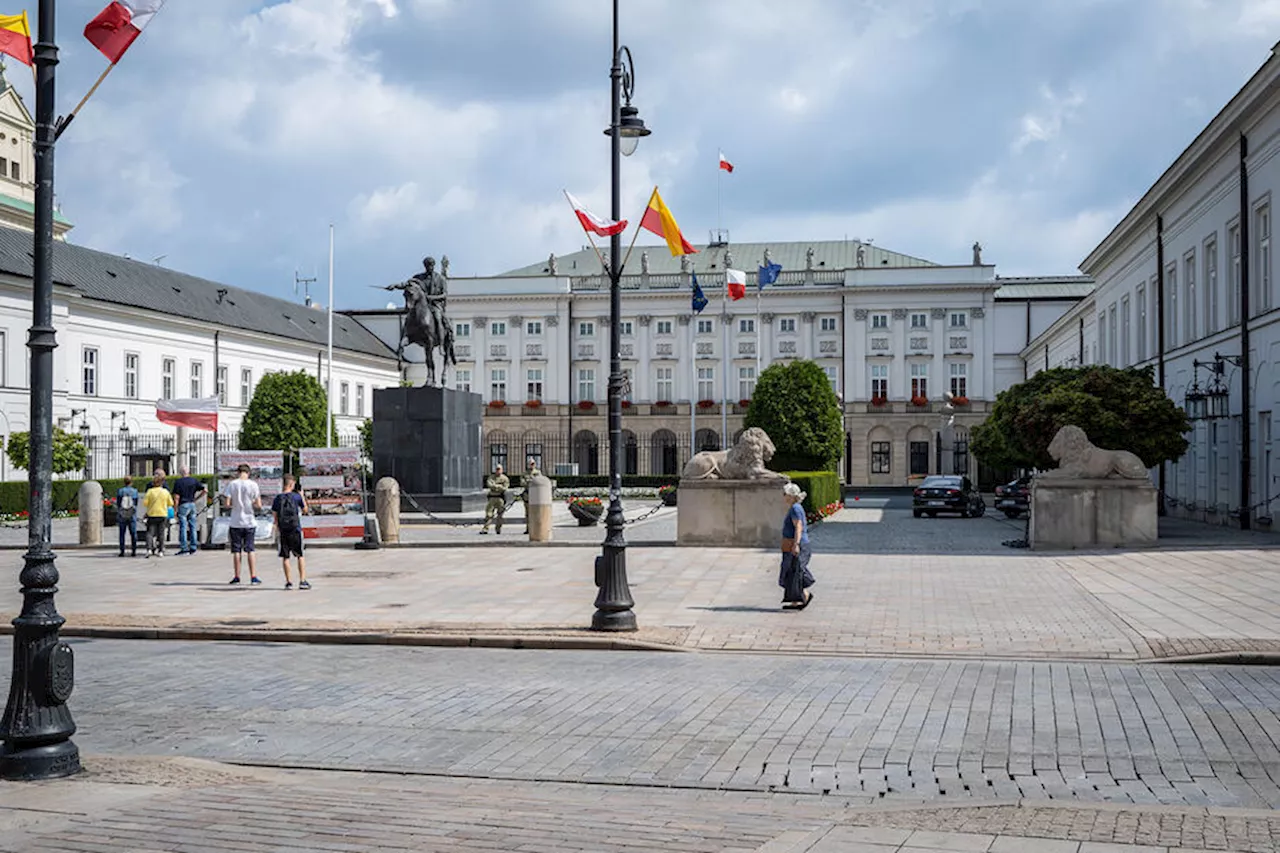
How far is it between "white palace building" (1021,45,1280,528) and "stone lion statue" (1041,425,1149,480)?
8.34 metres

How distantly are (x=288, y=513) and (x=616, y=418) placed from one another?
688 cm

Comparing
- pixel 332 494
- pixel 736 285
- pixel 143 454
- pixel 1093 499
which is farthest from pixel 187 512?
pixel 143 454

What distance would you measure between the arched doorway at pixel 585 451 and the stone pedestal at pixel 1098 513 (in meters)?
72.1

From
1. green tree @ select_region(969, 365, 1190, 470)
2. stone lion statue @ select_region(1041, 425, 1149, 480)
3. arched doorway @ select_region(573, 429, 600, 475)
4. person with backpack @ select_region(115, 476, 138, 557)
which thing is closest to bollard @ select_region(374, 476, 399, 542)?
person with backpack @ select_region(115, 476, 138, 557)

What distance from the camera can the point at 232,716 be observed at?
10.0 m

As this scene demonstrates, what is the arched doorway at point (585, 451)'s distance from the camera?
323 ft

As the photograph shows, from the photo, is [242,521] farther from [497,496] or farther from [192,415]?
[192,415]

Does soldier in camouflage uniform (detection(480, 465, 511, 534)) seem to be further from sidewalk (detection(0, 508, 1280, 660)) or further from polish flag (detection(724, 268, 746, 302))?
polish flag (detection(724, 268, 746, 302))

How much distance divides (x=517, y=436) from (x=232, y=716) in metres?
89.5

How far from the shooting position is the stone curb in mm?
14016

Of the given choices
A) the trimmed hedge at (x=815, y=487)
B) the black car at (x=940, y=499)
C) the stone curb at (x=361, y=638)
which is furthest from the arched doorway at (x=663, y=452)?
the stone curb at (x=361, y=638)

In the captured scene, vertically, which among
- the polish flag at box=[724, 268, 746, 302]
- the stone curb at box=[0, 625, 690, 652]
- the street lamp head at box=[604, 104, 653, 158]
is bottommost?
the stone curb at box=[0, 625, 690, 652]

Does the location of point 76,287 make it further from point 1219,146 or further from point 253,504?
point 1219,146

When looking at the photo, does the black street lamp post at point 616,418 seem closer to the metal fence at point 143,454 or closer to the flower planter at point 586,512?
the flower planter at point 586,512
